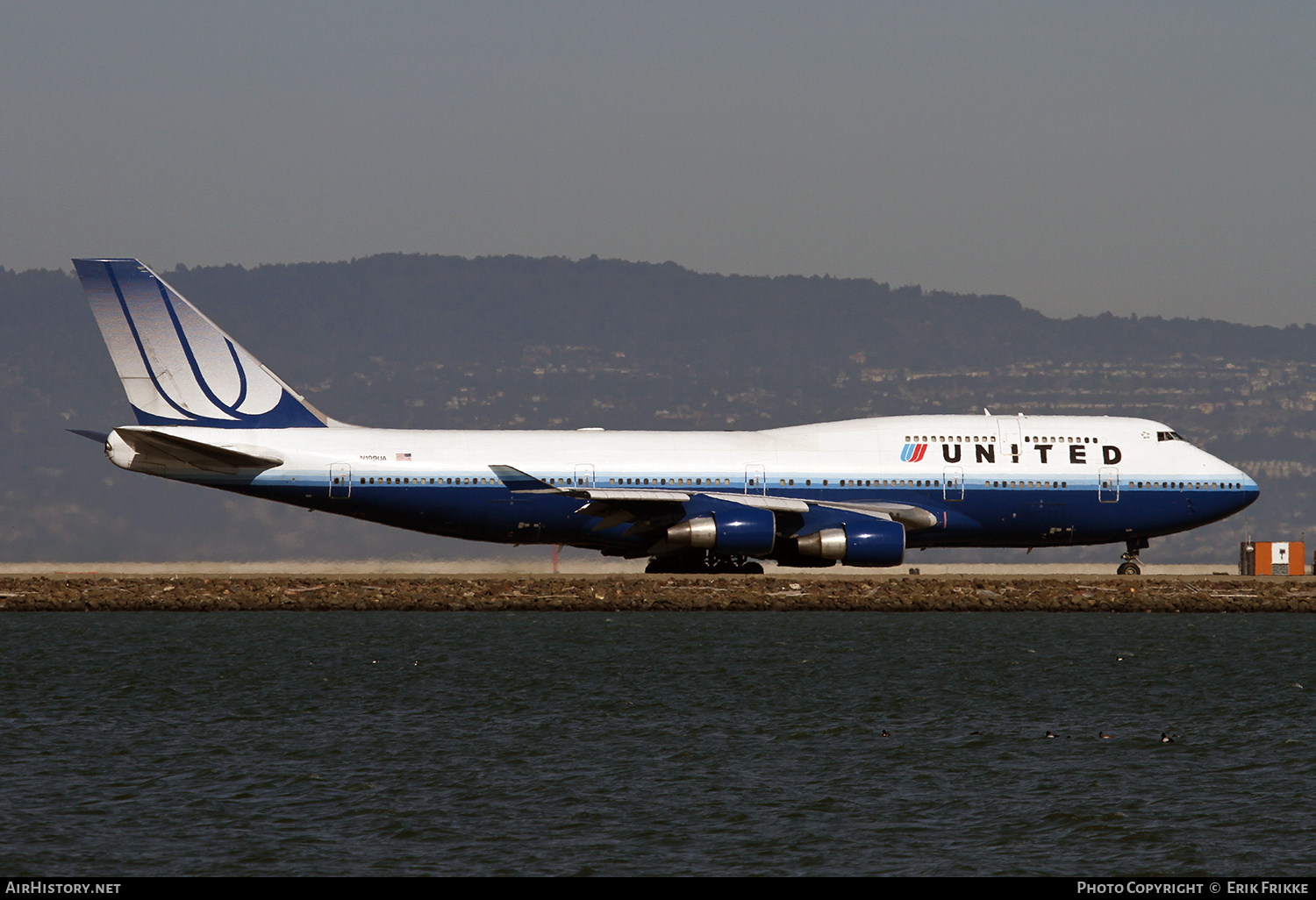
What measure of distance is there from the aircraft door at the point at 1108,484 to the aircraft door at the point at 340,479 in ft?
77.2

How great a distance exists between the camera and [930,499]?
164 ft

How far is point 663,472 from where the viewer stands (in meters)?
48.9

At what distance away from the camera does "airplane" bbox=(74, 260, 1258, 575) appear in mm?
48188

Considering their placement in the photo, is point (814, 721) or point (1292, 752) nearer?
point (1292, 752)

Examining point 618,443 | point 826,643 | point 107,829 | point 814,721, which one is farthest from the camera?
point 618,443

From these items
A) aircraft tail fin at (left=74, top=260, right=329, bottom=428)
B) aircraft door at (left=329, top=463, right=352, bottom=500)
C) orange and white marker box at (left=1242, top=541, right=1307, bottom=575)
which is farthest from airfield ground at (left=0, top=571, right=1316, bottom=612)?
orange and white marker box at (left=1242, top=541, right=1307, bottom=575)

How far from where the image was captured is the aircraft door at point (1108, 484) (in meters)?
51.4

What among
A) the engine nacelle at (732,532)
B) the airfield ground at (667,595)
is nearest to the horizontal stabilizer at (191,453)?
the airfield ground at (667,595)

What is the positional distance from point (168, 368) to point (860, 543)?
73.5 feet

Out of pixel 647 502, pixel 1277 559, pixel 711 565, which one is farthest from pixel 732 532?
pixel 1277 559
